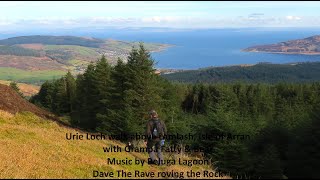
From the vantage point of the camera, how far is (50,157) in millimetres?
17984

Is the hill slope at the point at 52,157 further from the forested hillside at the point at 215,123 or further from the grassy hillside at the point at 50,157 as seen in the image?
the forested hillside at the point at 215,123

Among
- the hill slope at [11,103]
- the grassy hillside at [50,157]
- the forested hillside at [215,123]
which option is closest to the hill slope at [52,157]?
the grassy hillside at [50,157]

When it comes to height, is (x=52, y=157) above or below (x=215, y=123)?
above

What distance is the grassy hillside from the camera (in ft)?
50.1

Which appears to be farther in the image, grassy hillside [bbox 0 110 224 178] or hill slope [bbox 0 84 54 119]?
hill slope [bbox 0 84 54 119]

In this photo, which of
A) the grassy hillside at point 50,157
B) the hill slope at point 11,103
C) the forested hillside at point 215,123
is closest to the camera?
the grassy hillside at point 50,157

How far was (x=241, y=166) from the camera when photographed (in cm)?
2372

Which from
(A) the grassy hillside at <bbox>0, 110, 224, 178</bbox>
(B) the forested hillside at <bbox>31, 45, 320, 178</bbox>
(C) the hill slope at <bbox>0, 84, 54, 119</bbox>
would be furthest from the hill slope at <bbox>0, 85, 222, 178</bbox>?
(C) the hill slope at <bbox>0, 84, 54, 119</bbox>

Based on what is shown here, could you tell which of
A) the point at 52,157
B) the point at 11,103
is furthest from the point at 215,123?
the point at 11,103

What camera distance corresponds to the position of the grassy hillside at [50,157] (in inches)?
601

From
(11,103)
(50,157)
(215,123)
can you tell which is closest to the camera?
(50,157)

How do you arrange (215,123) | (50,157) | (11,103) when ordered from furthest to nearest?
(11,103)
(215,123)
(50,157)

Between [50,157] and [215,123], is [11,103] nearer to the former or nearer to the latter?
[215,123]

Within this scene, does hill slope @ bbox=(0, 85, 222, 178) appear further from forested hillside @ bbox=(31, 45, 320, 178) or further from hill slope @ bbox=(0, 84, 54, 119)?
hill slope @ bbox=(0, 84, 54, 119)
